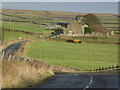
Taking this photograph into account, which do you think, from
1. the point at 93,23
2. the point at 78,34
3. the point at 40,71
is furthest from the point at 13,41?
the point at 93,23

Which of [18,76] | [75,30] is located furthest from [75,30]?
[18,76]

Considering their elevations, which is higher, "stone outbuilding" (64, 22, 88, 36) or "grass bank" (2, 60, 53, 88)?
"stone outbuilding" (64, 22, 88, 36)

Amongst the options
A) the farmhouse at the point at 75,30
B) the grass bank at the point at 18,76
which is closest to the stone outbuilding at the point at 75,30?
the farmhouse at the point at 75,30

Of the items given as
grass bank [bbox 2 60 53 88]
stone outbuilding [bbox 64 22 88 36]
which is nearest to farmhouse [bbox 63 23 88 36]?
stone outbuilding [bbox 64 22 88 36]

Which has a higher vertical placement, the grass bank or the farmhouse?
the farmhouse

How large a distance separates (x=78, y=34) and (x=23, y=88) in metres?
67.5

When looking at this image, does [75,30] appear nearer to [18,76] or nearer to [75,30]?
[75,30]

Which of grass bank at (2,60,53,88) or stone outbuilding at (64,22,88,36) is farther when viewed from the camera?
stone outbuilding at (64,22,88,36)

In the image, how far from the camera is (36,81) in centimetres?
1931

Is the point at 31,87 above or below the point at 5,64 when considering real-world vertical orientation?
below

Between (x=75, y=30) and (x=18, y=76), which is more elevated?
(x=75, y=30)

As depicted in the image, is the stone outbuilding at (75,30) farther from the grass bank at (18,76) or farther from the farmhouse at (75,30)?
the grass bank at (18,76)

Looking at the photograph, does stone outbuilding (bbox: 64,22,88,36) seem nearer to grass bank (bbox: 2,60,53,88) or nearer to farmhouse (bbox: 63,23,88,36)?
farmhouse (bbox: 63,23,88,36)

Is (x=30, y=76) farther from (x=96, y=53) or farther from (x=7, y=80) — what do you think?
(x=96, y=53)
